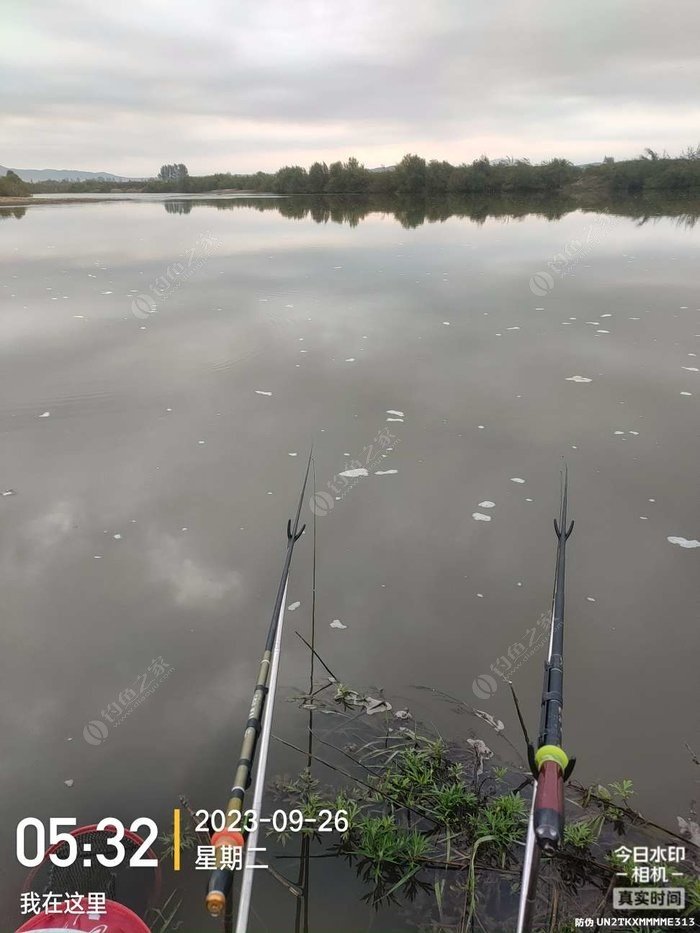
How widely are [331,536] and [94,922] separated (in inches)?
102

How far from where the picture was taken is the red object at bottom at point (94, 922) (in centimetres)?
170

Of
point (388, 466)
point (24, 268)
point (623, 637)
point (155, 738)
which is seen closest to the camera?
point (155, 738)

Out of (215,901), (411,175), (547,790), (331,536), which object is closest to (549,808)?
(547,790)

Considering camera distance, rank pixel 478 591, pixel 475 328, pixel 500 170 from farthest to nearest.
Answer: pixel 500 170, pixel 475 328, pixel 478 591

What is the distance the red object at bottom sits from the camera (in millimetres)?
1700

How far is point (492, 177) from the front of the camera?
51688 millimetres

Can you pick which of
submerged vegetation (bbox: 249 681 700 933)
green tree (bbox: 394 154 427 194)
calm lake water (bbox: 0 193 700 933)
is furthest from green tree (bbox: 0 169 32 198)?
submerged vegetation (bbox: 249 681 700 933)

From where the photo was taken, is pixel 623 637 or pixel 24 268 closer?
pixel 623 637

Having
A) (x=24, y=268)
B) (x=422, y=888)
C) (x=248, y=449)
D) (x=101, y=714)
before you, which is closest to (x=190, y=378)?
(x=248, y=449)

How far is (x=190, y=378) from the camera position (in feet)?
23.2

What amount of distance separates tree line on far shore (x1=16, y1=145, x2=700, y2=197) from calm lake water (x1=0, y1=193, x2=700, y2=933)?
149ft

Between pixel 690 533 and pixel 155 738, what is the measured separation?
11.1 feet

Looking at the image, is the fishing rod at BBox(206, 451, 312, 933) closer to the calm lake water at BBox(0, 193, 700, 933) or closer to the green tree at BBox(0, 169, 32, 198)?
the calm lake water at BBox(0, 193, 700, 933)

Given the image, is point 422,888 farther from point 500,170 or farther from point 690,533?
point 500,170
